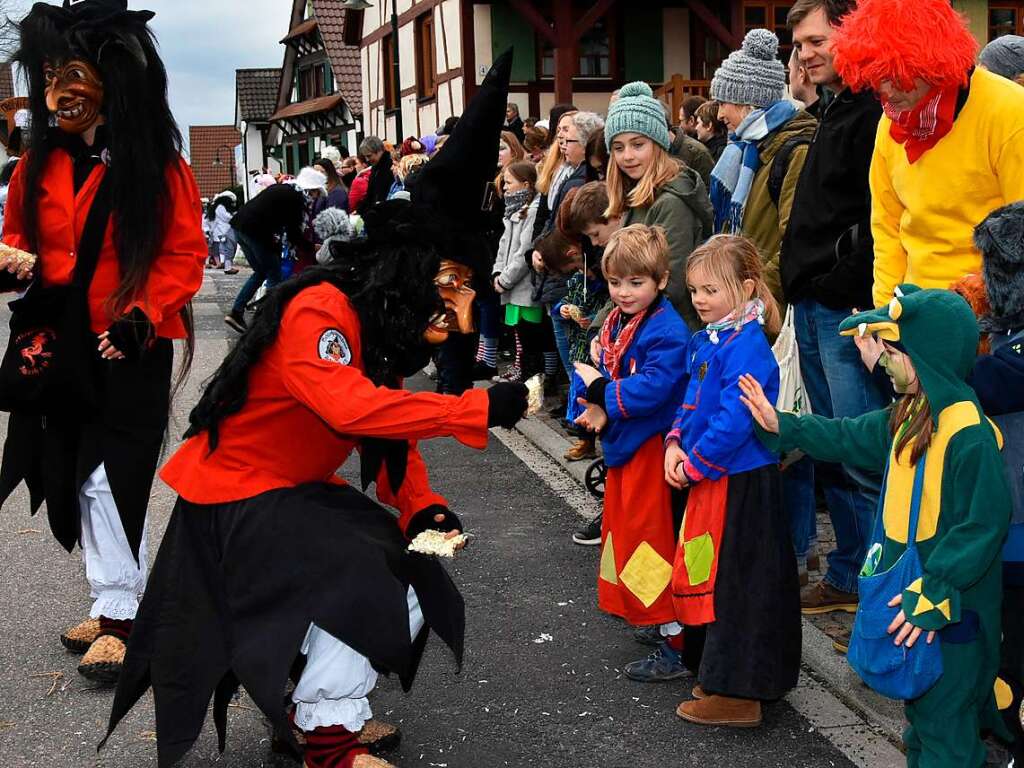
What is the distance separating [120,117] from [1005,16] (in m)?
22.5

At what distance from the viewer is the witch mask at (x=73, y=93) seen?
4.41 meters

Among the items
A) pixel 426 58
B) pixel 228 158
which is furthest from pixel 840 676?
pixel 228 158

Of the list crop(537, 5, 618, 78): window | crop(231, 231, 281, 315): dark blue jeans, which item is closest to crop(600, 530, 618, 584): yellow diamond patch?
crop(231, 231, 281, 315): dark blue jeans

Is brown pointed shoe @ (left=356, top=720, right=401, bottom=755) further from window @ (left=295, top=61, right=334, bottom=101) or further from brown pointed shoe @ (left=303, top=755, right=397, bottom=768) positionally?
window @ (left=295, top=61, right=334, bottom=101)

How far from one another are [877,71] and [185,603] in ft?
8.37

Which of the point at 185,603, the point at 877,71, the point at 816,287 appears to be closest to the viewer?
the point at 185,603

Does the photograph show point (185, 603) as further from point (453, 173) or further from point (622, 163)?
point (622, 163)

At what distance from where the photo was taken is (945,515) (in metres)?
3.11

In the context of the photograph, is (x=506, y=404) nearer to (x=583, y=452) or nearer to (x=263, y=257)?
(x=583, y=452)

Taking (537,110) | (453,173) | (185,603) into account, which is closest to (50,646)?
(185,603)

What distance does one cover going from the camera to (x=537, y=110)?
22.3 meters

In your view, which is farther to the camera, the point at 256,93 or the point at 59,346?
the point at 256,93

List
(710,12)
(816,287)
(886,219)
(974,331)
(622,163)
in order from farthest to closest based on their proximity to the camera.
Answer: (710,12)
(622,163)
(816,287)
(886,219)
(974,331)

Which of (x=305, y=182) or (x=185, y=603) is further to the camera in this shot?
(x=305, y=182)
